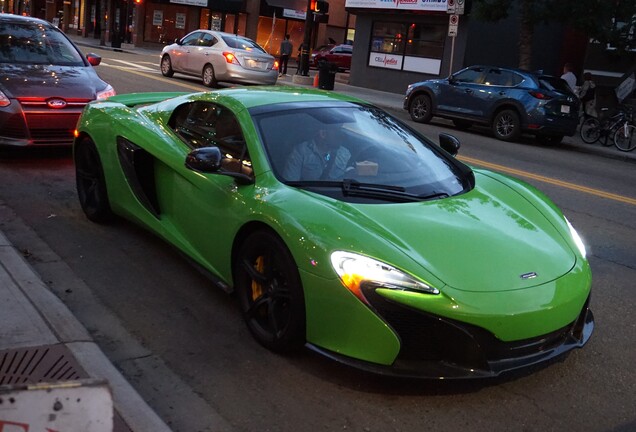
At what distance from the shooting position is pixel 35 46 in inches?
372

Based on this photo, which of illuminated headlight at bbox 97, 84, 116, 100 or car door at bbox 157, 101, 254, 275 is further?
illuminated headlight at bbox 97, 84, 116, 100

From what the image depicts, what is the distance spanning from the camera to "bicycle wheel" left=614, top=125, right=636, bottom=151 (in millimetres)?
15805

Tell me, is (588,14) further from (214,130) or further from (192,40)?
(214,130)

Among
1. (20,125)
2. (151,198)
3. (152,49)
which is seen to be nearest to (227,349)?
(151,198)

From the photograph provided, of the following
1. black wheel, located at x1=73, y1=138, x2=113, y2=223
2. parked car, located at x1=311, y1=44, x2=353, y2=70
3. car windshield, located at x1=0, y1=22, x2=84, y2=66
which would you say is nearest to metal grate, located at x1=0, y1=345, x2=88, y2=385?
black wheel, located at x1=73, y1=138, x2=113, y2=223

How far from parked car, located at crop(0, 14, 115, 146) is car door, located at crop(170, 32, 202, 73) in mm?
12111

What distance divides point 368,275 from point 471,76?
48.8 ft

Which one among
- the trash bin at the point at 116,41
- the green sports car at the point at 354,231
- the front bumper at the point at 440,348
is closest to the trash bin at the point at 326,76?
the green sports car at the point at 354,231

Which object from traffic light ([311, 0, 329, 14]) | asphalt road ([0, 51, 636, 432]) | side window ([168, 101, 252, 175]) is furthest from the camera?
traffic light ([311, 0, 329, 14])

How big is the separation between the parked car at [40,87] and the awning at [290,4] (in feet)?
124

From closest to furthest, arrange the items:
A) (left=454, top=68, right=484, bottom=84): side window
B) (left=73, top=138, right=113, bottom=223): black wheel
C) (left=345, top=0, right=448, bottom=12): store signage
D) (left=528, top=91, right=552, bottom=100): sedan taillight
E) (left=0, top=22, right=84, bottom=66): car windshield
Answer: (left=73, top=138, right=113, bottom=223): black wheel < (left=0, top=22, right=84, bottom=66): car windshield < (left=528, top=91, right=552, bottom=100): sedan taillight < (left=454, top=68, right=484, bottom=84): side window < (left=345, top=0, right=448, bottom=12): store signage

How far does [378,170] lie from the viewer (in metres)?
4.52

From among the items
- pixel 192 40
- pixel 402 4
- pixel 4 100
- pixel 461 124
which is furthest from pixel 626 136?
pixel 4 100

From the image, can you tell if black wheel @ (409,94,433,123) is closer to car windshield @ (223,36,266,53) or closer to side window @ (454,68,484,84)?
side window @ (454,68,484,84)
